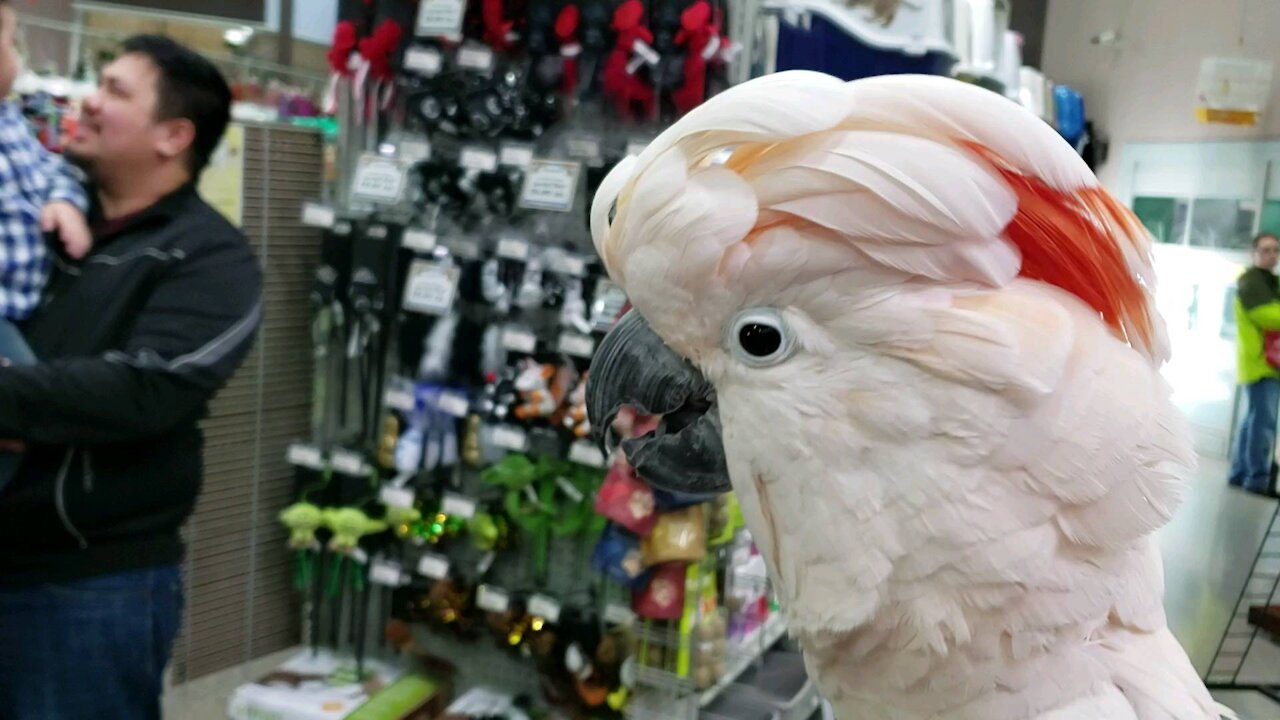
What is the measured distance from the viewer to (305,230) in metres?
2.45

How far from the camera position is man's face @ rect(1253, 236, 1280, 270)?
2398mm

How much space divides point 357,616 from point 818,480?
2.04 metres

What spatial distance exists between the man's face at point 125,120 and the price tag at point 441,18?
0.77 meters

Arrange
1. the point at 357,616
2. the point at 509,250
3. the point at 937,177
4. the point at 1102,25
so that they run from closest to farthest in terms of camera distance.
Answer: the point at 937,177, the point at 509,250, the point at 357,616, the point at 1102,25

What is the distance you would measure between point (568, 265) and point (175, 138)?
0.79 metres

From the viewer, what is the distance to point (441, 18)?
2070mm

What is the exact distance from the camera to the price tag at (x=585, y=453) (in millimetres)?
1935

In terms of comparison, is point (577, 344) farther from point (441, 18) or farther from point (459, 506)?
point (441, 18)

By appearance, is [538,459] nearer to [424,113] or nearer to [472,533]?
[472,533]

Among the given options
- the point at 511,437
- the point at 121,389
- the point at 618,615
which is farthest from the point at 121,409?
the point at 618,615

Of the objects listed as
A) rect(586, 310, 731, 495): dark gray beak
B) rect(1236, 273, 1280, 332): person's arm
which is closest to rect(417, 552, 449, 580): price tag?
rect(586, 310, 731, 495): dark gray beak

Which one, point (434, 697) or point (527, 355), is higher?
point (527, 355)

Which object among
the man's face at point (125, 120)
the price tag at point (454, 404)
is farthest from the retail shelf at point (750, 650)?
the man's face at point (125, 120)

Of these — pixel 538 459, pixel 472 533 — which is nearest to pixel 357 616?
pixel 472 533
